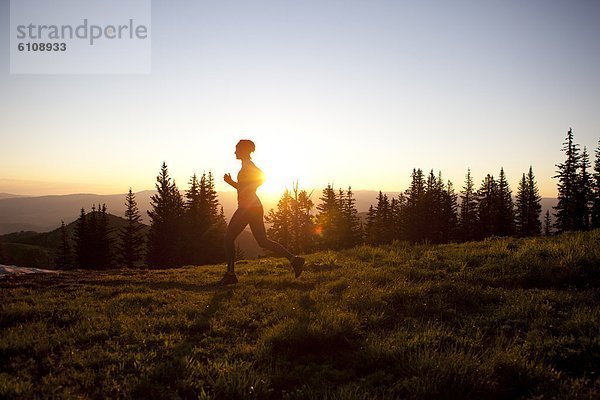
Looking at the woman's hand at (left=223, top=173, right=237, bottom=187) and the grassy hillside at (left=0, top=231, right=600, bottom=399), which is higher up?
the woman's hand at (left=223, top=173, right=237, bottom=187)

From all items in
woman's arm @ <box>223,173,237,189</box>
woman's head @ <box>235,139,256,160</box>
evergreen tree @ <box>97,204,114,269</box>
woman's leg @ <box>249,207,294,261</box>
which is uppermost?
woman's head @ <box>235,139,256,160</box>

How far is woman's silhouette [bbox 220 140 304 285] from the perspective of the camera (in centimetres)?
921

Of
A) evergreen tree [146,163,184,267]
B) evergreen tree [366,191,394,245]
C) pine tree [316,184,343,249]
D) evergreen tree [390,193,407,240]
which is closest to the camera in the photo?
evergreen tree [146,163,184,267]

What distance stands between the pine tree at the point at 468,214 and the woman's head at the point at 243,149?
62.4 m

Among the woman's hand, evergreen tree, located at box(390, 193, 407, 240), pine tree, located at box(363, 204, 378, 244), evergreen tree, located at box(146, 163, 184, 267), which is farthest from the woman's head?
pine tree, located at box(363, 204, 378, 244)

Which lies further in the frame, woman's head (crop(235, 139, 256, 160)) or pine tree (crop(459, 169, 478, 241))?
pine tree (crop(459, 169, 478, 241))

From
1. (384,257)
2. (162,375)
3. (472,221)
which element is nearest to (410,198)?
(472,221)

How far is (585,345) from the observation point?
404 centimetres

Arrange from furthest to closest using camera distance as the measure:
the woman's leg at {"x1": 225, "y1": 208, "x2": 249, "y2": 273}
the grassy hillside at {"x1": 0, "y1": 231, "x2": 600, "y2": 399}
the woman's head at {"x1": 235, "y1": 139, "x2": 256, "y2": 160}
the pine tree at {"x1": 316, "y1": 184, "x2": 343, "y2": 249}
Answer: the pine tree at {"x1": 316, "y1": 184, "x2": 343, "y2": 249} → the woman's head at {"x1": 235, "y1": 139, "x2": 256, "y2": 160} → the woman's leg at {"x1": 225, "y1": 208, "x2": 249, "y2": 273} → the grassy hillside at {"x1": 0, "y1": 231, "x2": 600, "y2": 399}

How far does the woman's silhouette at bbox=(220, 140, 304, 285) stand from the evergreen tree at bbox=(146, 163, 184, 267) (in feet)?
127

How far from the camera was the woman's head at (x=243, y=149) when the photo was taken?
933 cm

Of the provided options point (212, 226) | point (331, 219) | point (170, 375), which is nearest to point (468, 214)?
point (331, 219)

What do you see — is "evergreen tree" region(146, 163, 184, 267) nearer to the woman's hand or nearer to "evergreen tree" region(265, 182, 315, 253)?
"evergreen tree" region(265, 182, 315, 253)

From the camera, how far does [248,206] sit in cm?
922
